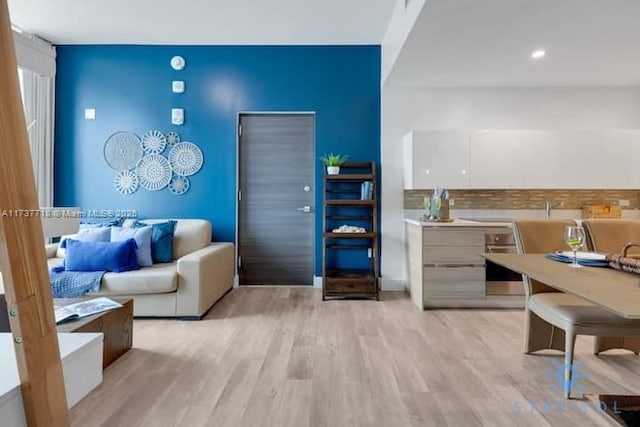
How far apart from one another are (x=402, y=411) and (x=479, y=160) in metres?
2.96

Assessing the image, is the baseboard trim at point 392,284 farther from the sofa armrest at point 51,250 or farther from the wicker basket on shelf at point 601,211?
the sofa armrest at point 51,250

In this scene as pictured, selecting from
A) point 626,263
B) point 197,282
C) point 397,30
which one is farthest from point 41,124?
point 626,263

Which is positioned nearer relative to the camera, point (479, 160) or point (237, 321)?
point (237, 321)

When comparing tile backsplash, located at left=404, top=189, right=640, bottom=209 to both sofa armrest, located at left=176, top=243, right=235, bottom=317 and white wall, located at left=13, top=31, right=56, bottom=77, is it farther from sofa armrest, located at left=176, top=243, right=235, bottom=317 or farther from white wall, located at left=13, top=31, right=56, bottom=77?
white wall, located at left=13, top=31, right=56, bottom=77

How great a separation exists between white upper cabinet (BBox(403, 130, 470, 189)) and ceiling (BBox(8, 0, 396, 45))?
4.17 ft

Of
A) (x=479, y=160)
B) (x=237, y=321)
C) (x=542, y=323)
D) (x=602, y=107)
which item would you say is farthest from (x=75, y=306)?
(x=602, y=107)

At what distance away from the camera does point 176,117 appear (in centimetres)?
447

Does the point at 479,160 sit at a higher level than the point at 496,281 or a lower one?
higher

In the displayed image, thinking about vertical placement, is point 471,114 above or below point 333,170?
above

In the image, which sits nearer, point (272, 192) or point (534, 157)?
point (534, 157)

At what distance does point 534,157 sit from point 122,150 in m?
4.63

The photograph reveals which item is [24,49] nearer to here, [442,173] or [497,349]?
[442,173]

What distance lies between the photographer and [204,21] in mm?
3871
